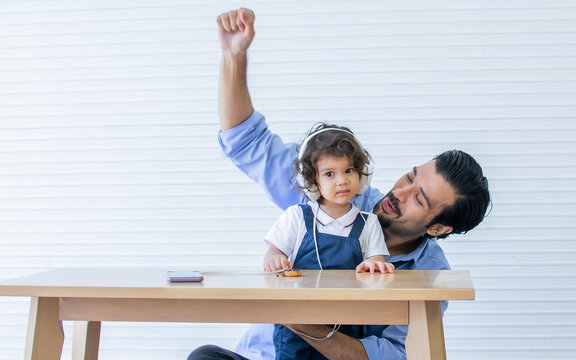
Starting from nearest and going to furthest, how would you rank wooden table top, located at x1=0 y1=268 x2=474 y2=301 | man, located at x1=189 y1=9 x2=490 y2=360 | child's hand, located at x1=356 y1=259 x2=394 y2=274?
wooden table top, located at x1=0 y1=268 x2=474 y2=301 → child's hand, located at x1=356 y1=259 x2=394 y2=274 → man, located at x1=189 y1=9 x2=490 y2=360

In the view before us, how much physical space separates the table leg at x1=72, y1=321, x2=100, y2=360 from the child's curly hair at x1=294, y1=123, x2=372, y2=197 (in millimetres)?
735

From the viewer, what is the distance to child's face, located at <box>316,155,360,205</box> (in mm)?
1752

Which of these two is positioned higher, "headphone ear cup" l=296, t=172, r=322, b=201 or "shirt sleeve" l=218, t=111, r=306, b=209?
"shirt sleeve" l=218, t=111, r=306, b=209

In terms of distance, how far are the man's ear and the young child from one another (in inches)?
14.7

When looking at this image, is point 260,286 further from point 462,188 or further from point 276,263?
point 462,188

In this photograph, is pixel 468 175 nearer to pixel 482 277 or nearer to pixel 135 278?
pixel 135 278

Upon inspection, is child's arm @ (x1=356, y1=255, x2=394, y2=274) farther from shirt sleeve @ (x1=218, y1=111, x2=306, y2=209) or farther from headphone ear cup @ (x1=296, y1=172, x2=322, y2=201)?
shirt sleeve @ (x1=218, y1=111, x2=306, y2=209)

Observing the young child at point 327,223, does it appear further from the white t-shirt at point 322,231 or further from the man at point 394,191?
the man at point 394,191

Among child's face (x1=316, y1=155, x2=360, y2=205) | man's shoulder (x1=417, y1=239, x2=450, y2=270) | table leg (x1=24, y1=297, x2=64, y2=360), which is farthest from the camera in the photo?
man's shoulder (x1=417, y1=239, x2=450, y2=270)

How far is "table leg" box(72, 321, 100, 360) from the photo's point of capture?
1869mm

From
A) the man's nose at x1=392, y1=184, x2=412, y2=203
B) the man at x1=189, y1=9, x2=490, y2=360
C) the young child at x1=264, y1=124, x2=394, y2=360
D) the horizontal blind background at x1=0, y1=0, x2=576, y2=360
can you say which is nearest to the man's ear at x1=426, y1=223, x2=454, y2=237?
the man at x1=189, y1=9, x2=490, y2=360

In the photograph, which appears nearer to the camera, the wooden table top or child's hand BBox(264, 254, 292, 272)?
the wooden table top

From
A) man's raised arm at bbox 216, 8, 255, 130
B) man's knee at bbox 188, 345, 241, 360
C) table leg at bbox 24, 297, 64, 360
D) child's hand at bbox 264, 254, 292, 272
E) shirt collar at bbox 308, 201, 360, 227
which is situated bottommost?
man's knee at bbox 188, 345, 241, 360

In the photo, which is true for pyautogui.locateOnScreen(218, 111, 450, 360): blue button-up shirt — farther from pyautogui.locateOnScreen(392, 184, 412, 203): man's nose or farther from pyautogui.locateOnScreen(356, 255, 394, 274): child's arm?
pyautogui.locateOnScreen(356, 255, 394, 274): child's arm
